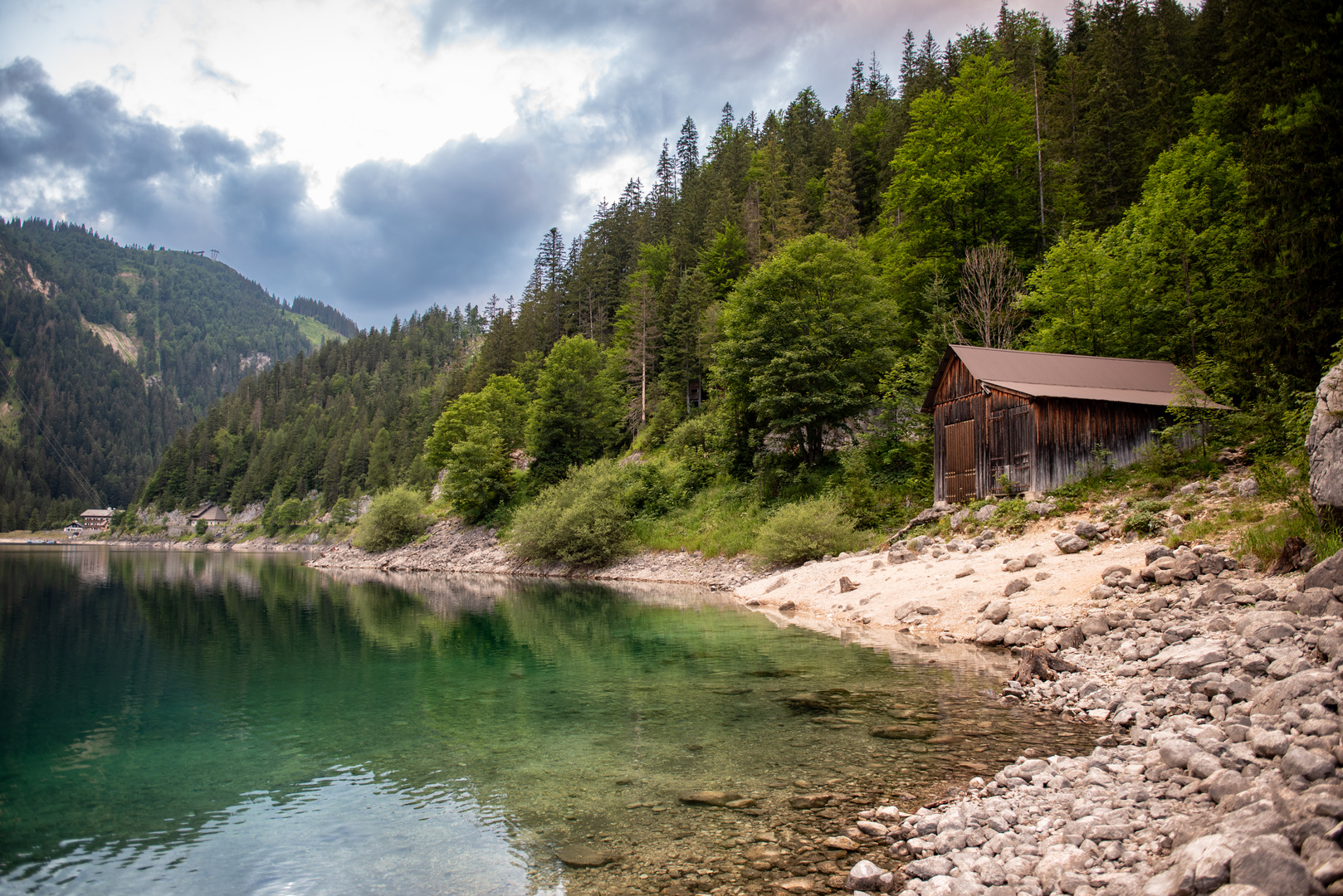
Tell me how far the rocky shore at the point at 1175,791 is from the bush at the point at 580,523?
32590 millimetres

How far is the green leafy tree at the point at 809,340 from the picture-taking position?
116 ft

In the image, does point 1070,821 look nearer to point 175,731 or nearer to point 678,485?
point 175,731

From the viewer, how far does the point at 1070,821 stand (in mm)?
5898

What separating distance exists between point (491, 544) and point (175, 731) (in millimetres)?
43774

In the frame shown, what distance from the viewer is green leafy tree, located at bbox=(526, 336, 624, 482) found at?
58.2 m

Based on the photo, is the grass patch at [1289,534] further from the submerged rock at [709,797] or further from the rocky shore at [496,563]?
the rocky shore at [496,563]

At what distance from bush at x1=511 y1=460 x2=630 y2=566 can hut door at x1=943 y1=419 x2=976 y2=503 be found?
20696mm

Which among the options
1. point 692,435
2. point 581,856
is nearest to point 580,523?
point 692,435

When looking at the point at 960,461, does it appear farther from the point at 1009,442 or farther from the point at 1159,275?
the point at 1159,275

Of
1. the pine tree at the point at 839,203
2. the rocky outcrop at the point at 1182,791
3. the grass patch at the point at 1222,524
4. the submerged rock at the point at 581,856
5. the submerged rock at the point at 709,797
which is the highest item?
the pine tree at the point at 839,203

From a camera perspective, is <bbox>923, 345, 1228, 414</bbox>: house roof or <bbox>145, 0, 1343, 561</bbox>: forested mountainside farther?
<bbox>923, 345, 1228, 414</bbox>: house roof

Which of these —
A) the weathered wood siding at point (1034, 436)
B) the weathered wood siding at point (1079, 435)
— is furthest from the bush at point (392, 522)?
the weathered wood siding at point (1079, 435)

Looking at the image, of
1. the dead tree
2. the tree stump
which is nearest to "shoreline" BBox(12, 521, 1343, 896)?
the tree stump

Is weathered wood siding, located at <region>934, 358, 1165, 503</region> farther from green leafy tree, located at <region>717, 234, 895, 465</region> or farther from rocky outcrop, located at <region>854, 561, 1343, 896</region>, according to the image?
rocky outcrop, located at <region>854, 561, 1343, 896</region>
